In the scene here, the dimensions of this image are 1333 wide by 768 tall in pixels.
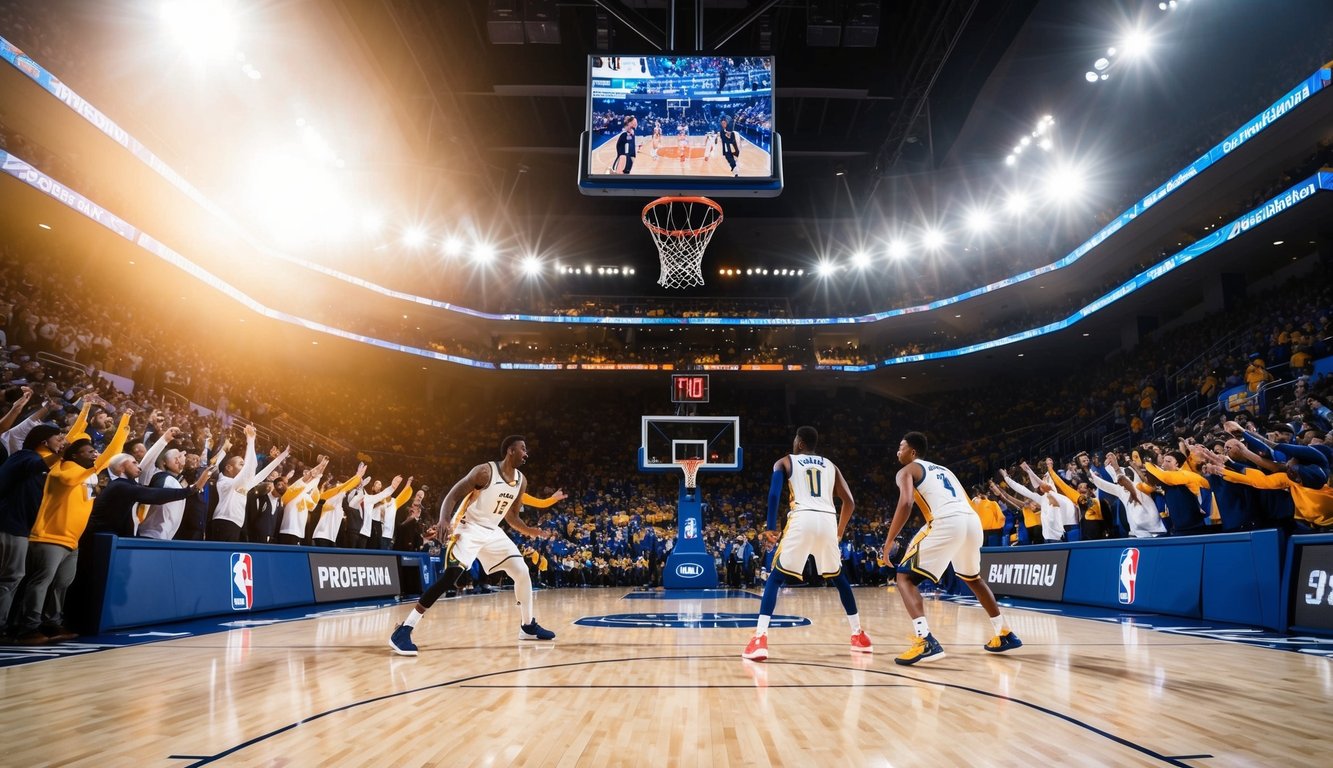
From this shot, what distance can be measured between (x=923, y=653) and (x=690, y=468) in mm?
14418

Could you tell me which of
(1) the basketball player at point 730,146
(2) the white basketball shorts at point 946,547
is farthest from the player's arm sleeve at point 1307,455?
(1) the basketball player at point 730,146

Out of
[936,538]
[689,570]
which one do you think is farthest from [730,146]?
[689,570]

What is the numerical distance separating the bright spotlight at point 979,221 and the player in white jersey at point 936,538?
92.9 ft

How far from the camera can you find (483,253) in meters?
36.1

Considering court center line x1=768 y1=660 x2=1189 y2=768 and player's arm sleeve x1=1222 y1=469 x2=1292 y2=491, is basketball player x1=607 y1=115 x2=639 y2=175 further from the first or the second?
player's arm sleeve x1=1222 y1=469 x2=1292 y2=491

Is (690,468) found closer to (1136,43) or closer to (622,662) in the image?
(622,662)

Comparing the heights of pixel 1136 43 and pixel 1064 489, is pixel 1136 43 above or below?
above

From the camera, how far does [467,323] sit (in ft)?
123

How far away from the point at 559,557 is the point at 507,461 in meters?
15.8

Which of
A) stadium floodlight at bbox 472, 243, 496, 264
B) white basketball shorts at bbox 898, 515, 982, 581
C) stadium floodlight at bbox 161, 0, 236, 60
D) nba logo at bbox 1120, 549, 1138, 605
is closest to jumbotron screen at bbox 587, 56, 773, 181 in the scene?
white basketball shorts at bbox 898, 515, 982, 581

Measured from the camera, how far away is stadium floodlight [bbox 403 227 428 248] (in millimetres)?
33344

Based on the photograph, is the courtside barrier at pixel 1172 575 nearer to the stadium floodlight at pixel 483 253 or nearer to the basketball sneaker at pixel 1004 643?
the basketball sneaker at pixel 1004 643

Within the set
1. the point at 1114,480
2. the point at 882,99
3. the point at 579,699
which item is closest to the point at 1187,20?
the point at 882,99

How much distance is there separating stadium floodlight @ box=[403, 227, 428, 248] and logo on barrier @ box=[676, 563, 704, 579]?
810 inches
